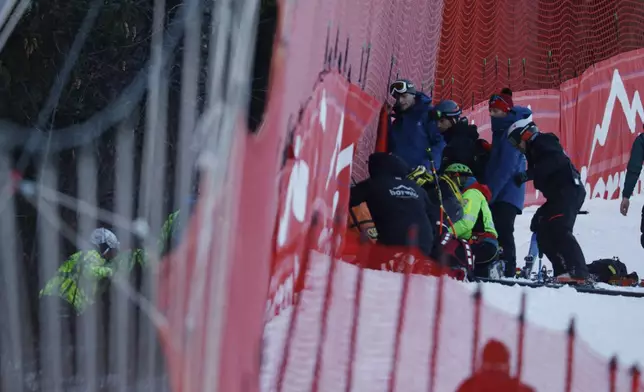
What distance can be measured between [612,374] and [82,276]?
8.34 ft

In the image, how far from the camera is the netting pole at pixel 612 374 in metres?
2.75

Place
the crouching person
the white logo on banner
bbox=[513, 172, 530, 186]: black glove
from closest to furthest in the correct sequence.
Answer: the crouching person, bbox=[513, 172, 530, 186]: black glove, the white logo on banner

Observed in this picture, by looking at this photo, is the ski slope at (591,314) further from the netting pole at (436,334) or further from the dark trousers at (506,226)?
the dark trousers at (506,226)

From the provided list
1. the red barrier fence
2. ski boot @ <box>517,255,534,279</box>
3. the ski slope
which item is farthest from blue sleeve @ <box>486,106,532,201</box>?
the red barrier fence

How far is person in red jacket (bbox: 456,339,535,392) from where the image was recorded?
2723 mm

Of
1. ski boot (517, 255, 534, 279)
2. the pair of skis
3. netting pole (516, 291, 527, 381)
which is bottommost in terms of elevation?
netting pole (516, 291, 527, 381)

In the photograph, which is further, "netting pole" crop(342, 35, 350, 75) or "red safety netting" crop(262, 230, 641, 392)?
"netting pole" crop(342, 35, 350, 75)

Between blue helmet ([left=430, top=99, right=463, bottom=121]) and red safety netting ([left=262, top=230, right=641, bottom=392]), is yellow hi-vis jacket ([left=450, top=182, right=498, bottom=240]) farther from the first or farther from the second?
red safety netting ([left=262, top=230, right=641, bottom=392])

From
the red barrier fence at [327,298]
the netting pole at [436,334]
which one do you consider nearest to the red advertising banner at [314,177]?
the red barrier fence at [327,298]

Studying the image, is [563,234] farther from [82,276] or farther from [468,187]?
[82,276]

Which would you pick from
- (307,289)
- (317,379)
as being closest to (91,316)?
(307,289)

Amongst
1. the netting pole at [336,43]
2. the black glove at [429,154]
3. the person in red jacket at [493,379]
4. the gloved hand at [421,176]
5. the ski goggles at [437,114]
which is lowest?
the person in red jacket at [493,379]

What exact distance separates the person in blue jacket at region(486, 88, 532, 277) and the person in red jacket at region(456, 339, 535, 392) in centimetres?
347

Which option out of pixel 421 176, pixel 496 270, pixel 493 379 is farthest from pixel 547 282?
pixel 493 379
